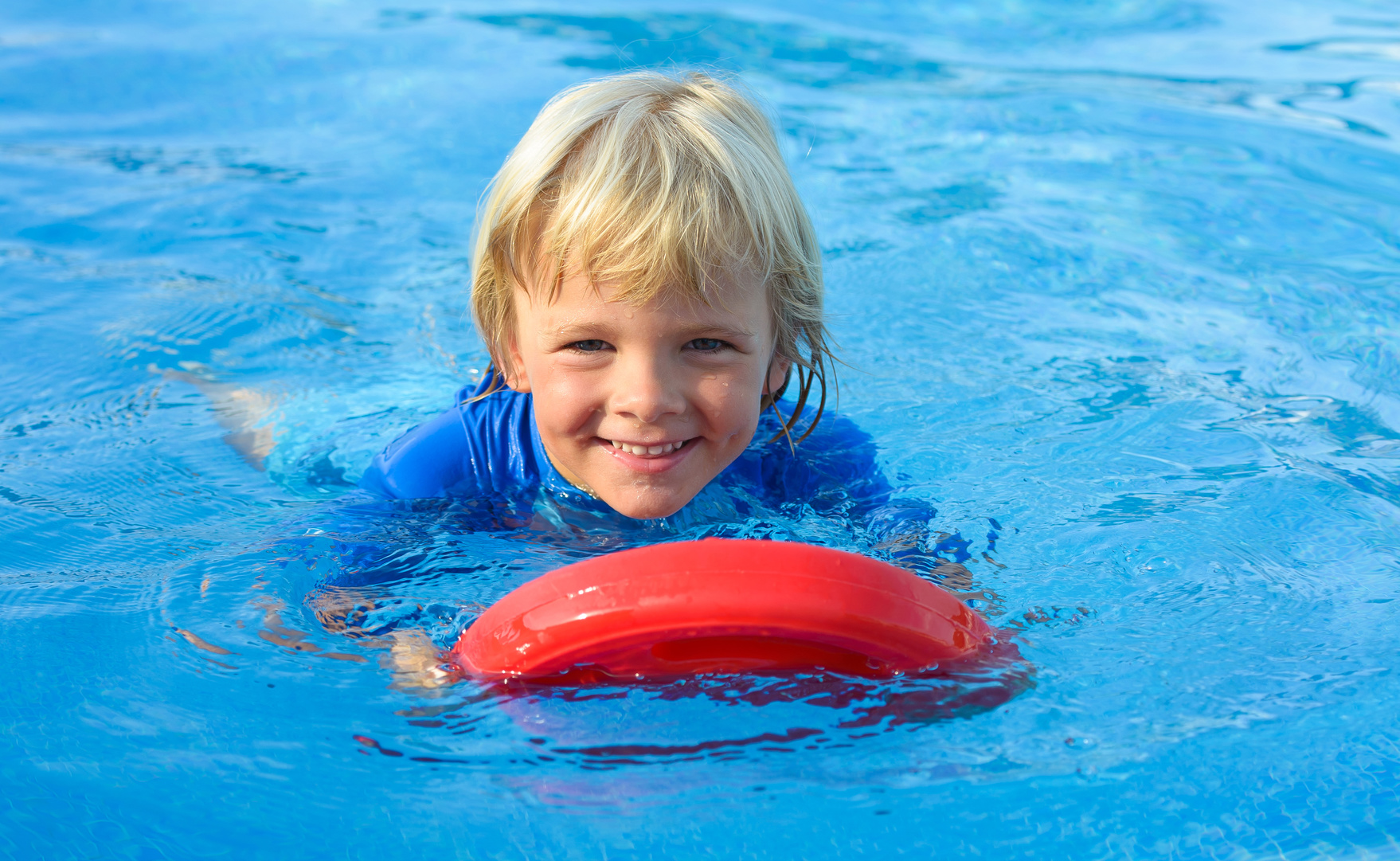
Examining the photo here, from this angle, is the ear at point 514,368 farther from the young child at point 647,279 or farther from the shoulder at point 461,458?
the shoulder at point 461,458

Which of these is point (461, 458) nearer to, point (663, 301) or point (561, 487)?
point (561, 487)

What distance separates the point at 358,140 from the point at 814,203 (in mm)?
2475

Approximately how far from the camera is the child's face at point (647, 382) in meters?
2.37

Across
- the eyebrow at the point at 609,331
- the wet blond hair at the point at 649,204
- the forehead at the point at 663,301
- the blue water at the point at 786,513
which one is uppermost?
the wet blond hair at the point at 649,204

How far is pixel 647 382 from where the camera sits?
7.75 feet

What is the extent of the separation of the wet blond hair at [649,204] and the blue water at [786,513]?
0.67m

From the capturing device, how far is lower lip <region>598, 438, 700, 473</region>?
2.54 metres

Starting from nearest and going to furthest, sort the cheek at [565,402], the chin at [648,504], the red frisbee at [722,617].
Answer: the red frisbee at [722,617] < the cheek at [565,402] < the chin at [648,504]

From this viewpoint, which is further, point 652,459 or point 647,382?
point 652,459

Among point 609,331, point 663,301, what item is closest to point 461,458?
point 609,331

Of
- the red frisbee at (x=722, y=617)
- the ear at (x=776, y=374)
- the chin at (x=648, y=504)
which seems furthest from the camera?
the ear at (x=776, y=374)

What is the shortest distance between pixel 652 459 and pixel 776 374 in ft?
1.63

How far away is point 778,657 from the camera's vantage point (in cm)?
204

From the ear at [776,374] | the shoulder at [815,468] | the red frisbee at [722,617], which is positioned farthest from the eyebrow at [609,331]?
the shoulder at [815,468]
